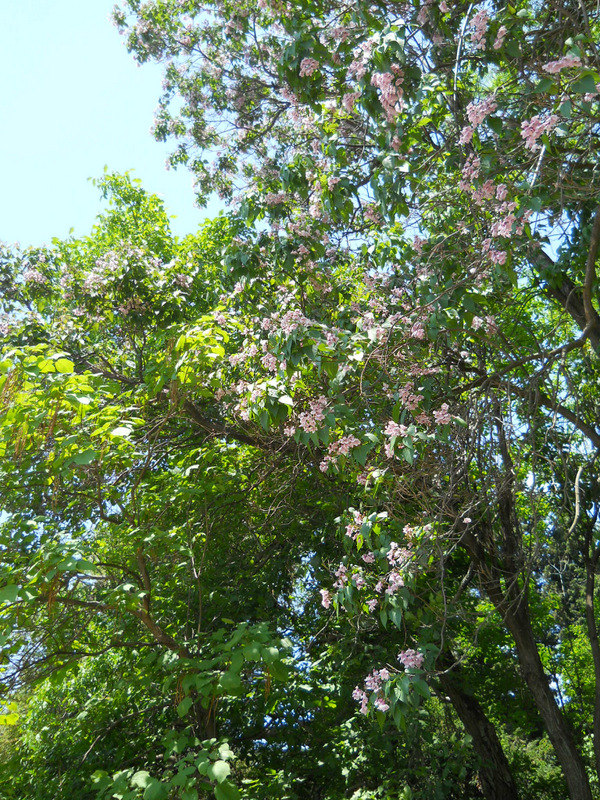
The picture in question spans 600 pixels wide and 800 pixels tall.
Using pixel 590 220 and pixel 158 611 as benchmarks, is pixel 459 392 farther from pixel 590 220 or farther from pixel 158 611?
pixel 158 611

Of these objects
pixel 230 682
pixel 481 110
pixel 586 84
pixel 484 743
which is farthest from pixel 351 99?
pixel 484 743

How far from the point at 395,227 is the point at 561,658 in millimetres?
9479

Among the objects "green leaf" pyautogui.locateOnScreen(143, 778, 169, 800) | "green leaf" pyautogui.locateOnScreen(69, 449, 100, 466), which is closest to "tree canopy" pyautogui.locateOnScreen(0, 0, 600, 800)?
"green leaf" pyautogui.locateOnScreen(143, 778, 169, 800)

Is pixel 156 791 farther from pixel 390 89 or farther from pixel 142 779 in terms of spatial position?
pixel 390 89

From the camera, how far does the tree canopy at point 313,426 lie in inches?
128

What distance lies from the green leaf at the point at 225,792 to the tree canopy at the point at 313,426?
0.03 meters

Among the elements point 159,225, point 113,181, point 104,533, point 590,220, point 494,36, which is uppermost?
point 113,181

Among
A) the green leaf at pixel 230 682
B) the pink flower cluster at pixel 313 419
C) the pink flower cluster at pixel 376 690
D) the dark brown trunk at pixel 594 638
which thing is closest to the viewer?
the green leaf at pixel 230 682

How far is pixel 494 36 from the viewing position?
312 cm

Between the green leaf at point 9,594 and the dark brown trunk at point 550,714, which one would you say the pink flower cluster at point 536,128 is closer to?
the green leaf at point 9,594

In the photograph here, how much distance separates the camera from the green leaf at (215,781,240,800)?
2.78 meters

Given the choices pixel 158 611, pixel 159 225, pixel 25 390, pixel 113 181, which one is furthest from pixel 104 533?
pixel 113 181

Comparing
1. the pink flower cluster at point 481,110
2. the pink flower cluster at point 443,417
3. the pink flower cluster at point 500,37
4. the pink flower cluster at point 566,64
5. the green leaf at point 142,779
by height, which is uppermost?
the pink flower cluster at point 500,37

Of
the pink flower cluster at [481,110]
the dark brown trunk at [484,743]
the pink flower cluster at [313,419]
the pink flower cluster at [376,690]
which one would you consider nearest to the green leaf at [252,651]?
the pink flower cluster at [376,690]
